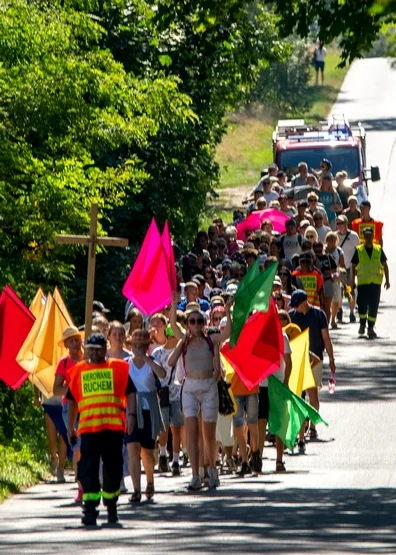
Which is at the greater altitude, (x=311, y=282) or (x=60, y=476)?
(x=311, y=282)

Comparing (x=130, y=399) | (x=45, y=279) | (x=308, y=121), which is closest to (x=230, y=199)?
(x=308, y=121)

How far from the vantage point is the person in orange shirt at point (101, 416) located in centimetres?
1372

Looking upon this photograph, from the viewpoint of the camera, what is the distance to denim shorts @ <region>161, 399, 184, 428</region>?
17.4 metres

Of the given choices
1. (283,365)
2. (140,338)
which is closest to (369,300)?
(283,365)

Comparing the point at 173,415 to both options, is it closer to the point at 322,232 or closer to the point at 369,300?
the point at 369,300

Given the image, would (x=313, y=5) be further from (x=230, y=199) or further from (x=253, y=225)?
(x=230, y=199)

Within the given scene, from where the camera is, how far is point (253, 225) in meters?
28.5

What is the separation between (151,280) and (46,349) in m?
1.81

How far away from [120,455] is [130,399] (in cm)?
51

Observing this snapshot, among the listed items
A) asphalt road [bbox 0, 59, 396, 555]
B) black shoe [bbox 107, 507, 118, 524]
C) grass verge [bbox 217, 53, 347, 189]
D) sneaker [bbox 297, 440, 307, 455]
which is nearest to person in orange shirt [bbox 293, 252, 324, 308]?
asphalt road [bbox 0, 59, 396, 555]

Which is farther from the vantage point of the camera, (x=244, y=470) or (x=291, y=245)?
(x=291, y=245)

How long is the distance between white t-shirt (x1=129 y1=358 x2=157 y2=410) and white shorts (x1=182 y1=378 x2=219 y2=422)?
451 mm

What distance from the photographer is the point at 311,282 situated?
24219 mm

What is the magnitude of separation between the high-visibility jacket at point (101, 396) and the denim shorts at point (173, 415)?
11.6 feet
